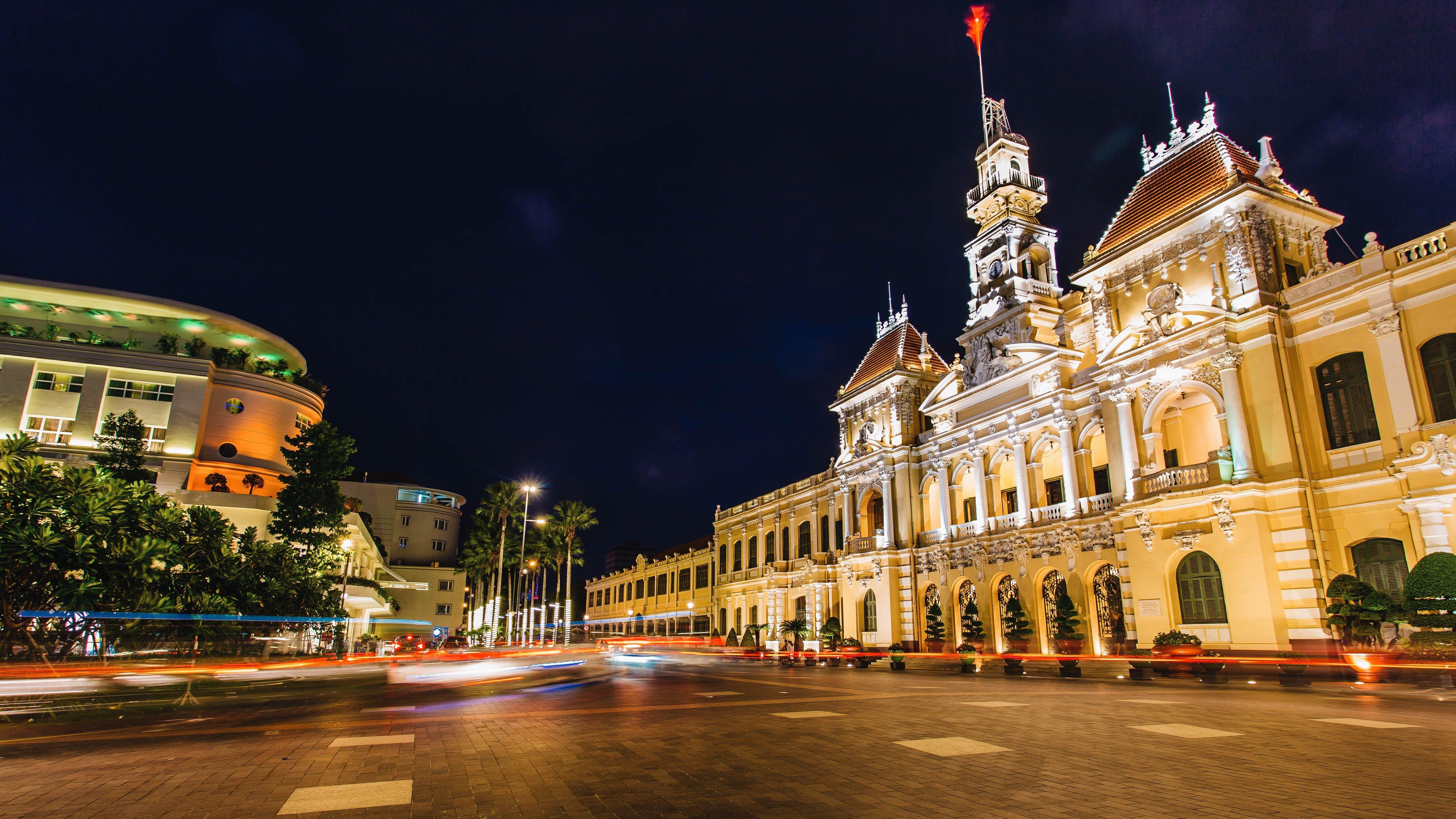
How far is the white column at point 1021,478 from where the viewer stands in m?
33.3

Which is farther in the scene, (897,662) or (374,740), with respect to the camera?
(897,662)

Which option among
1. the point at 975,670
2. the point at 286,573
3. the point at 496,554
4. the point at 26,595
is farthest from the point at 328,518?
the point at 975,670

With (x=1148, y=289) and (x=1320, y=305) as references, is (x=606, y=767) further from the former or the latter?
(x=1148, y=289)

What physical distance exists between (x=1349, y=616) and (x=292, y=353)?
5750cm

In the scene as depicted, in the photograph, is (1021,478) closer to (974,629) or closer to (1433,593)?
(974,629)

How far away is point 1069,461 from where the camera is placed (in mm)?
31203

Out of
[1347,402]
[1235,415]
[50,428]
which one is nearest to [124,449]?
[50,428]

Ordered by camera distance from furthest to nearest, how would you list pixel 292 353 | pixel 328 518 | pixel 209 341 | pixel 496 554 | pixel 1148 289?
pixel 496 554 < pixel 292 353 < pixel 209 341 < pixel 328 518 < pixel 1148 289

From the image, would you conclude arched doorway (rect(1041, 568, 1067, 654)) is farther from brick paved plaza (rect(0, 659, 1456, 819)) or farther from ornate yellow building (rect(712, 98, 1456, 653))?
→ brick paved plaza (rect(0, 659, 1456, 819))

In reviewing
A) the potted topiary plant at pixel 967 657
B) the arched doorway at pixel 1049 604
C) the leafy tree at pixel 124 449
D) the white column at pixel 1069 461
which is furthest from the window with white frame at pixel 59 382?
the arched doorway at pixel 1049 604

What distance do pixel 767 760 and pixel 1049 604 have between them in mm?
28152

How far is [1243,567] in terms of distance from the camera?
22516mm

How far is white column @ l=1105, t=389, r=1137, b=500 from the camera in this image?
26984 millimetres

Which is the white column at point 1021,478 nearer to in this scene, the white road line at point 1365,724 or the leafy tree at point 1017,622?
the leafy tree at point 1017,622
